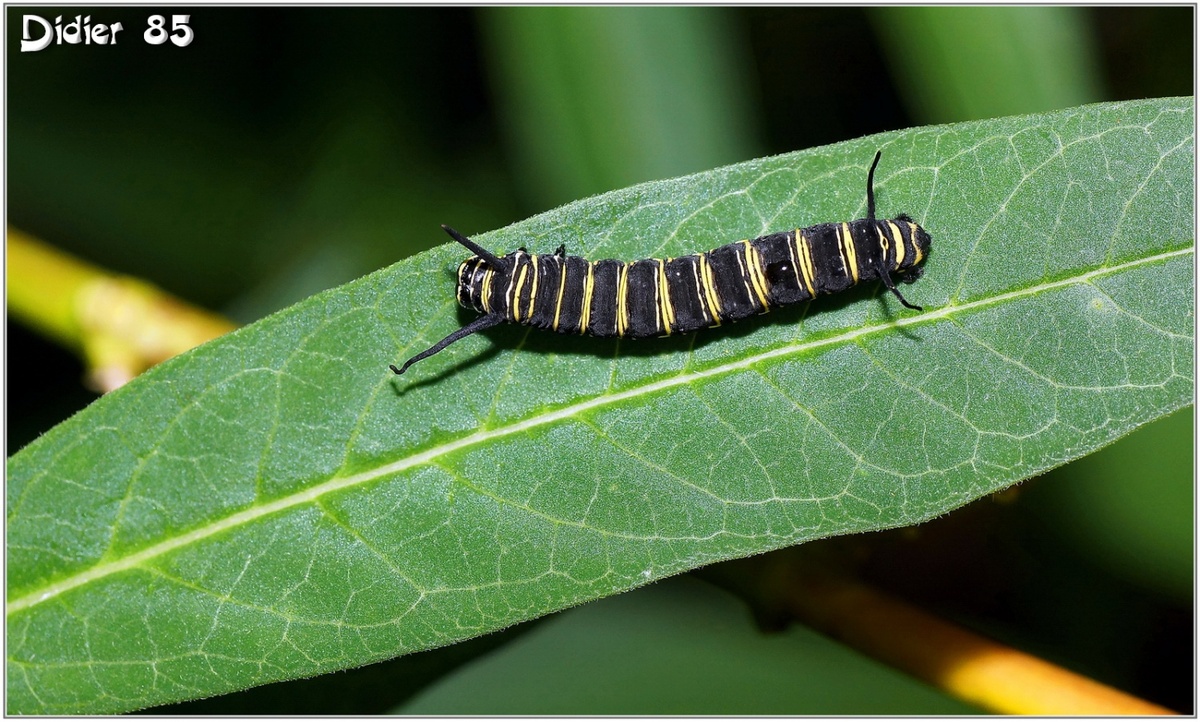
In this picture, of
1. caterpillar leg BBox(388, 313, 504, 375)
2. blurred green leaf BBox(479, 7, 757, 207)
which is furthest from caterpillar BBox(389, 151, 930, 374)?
blurred green leaf BBox(479, 7, 757, 207)

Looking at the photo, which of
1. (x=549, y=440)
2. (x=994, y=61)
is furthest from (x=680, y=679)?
(x=994, y=61)

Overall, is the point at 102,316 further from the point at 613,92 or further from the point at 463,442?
the point at 613,92

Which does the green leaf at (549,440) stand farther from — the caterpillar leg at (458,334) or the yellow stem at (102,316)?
the yellow stem at (102,316)

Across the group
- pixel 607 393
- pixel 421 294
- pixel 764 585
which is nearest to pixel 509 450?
pixel 607 393

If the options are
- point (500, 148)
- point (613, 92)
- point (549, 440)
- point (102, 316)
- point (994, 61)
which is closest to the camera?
point (549, 440)

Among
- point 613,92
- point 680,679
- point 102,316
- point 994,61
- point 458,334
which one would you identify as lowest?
point 680,679

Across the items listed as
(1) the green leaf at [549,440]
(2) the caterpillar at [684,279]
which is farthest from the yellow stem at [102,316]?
(2) the caterpillar at [684,279]

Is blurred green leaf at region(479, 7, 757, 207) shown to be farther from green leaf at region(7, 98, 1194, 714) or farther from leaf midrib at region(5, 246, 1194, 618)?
leaf midrib at region(5, 246, 1194, 618)

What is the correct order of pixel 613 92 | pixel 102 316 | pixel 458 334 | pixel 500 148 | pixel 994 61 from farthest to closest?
pixel 500 148 → pixel 613 92 → pixel 994 61 → pixel 102 316 → pixel 458 334
